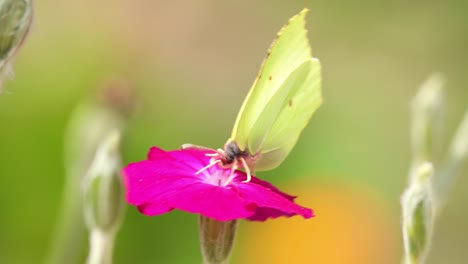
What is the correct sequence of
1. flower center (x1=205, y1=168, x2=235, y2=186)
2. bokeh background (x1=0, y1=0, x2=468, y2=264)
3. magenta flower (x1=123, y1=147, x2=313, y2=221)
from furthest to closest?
bokeh background (x1=0, y1=0, x2=468, y2=264)
flower center (x1=205, y1=168, x2=235, y2=186)
magenta flower (x1=123, y1=147, x2=313, y2=221)

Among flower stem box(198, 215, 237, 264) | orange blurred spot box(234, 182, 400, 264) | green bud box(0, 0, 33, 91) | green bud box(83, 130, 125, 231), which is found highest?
orange blurred spot box(234, 182, 400, 264)

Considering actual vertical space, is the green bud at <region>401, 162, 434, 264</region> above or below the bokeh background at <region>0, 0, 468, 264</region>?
below

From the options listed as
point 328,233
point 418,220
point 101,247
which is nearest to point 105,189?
point 101,247

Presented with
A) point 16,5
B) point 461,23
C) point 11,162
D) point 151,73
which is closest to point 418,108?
point 16,5

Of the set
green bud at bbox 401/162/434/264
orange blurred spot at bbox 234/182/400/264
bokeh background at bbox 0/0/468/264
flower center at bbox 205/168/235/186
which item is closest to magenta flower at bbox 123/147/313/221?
flower center at bbox 205/168/235/186

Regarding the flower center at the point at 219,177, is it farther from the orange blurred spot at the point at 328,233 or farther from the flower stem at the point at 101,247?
the orange blurred spot at the point at 328,233

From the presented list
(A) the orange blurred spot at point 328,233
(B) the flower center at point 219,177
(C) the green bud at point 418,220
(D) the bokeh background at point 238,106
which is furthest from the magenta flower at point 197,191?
(A) the orange blurred spot at point 328,233

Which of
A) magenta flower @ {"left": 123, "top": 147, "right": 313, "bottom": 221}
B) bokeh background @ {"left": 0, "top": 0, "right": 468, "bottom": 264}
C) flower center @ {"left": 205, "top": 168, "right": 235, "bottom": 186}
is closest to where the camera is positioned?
magenta flower @ {"left": 123, "top": 147, "right": 313, "bottom": 221}

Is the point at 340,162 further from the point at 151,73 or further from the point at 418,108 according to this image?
the point at 418,108

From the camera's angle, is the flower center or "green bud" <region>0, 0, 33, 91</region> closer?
"green bud" <region>0, 0, 33, 91</region>

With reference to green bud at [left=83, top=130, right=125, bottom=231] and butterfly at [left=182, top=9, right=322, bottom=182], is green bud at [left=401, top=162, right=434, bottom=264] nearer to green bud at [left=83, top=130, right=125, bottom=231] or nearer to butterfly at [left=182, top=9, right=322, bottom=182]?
butterfly at [left=182, top=9, right=322, bottom=182]
